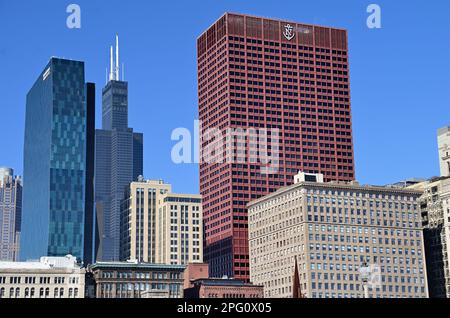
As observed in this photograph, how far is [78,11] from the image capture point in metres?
82.0

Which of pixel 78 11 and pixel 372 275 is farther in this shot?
pixel 372 275
